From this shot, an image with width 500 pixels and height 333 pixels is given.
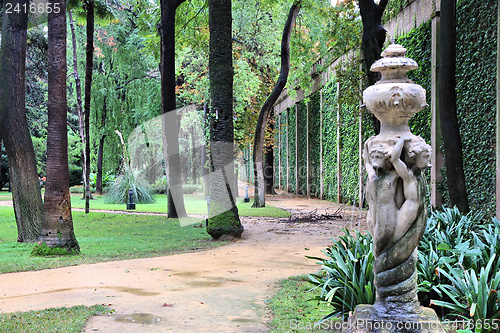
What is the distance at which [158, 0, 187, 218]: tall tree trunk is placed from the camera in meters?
15.9

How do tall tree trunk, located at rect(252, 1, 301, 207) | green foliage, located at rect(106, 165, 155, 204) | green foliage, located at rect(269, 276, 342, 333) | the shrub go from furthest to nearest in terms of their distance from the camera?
green foliage, located at rect(106, 165, 155, 204) → tall tree trunk, located at rect(252, 1, 301, 207) → green foliage, located at rect(269, 276, 342, 333) → the shrub

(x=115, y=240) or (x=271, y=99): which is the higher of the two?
(x=271, y=99)

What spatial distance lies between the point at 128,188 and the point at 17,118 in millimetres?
12345

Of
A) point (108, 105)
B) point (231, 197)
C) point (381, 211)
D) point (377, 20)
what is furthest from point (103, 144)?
point (381, 211)

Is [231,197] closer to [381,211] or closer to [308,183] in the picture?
[381,211]

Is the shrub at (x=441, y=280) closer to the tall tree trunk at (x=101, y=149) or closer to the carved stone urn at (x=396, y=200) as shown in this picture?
the carved stone urn at (x=396, y=200)

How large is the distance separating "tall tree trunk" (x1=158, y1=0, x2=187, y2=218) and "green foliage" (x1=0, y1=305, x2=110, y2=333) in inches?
426

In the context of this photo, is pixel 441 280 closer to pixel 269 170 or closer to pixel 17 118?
pixel 17 118

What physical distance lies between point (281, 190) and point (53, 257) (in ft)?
84.3

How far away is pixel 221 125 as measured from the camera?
11523 mm

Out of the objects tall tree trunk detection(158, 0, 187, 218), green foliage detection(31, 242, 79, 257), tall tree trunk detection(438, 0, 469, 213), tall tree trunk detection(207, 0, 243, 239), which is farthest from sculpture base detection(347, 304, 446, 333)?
tall tree trunk detection(158, 0, 187, 218)

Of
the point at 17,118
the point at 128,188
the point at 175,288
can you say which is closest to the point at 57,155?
the point at 17,118

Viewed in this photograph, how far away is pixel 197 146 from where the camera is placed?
33.2 m

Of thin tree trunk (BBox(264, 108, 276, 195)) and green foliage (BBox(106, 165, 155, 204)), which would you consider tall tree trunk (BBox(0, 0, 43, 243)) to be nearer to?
green foliage (BBox(106, 165, 155, 204))
